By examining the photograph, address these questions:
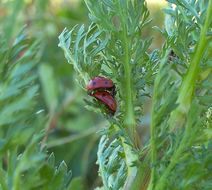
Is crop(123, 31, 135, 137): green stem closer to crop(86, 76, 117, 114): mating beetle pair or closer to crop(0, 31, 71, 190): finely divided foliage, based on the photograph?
crop(86, 76, 117, 114): mating beetle pair

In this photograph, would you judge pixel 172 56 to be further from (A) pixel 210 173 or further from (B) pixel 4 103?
(B) pixel 4 103

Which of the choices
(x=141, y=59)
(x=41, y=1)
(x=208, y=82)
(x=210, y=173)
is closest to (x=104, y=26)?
(x=141, y=59)

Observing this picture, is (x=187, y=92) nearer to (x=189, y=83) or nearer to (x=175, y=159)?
(x=189, y=83)

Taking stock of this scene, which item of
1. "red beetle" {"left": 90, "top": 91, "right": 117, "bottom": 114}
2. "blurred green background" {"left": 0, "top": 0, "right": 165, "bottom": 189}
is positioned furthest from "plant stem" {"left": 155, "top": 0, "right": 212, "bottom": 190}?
"blurred green background" {"left": 0, "top": 0, "right": 165, "bottom": 189}

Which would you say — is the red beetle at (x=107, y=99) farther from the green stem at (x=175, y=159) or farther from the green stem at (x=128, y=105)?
the green stem at (x=175, y=159)

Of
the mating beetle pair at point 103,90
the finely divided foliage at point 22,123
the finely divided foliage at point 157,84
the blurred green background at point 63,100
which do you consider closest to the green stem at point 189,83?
the finely divided foliage at point 157,84

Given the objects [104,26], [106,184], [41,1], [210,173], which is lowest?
[41,1]

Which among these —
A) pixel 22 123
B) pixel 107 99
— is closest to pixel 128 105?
pixel 107 99
